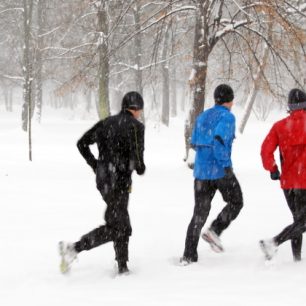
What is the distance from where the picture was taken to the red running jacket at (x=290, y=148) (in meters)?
5.16

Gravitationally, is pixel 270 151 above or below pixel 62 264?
above

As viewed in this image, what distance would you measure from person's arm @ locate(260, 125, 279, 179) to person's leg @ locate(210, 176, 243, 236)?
1.24 ft

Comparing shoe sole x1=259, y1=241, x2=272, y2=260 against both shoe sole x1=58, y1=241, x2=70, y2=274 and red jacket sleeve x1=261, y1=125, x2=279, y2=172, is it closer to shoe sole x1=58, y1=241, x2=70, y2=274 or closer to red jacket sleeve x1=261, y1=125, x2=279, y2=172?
red jacket sleeve x1=261, y1=125, x2=279, y2=172

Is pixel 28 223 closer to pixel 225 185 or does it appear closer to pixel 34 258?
pixel 34 258

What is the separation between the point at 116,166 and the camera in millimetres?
4922

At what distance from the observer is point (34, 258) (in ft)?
18.9

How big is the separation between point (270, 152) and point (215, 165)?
1.83ft

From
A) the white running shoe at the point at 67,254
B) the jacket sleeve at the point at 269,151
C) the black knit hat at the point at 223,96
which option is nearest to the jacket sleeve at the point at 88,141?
the white running shoe at the point at 67,254

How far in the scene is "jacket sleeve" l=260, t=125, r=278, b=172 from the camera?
17.1ft

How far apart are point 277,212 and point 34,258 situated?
425cm

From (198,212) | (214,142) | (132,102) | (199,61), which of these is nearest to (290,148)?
(214,142)

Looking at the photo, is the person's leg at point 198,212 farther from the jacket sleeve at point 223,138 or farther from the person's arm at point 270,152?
the person's arm at point 270,152

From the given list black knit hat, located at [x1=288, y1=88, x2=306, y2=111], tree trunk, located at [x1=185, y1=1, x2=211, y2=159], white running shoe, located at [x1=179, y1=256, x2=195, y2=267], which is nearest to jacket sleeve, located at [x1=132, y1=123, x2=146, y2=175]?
white running shoe, located at [x1=179, y1=256, x2=195, y2=267]

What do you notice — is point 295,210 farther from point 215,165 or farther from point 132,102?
point 132,102
